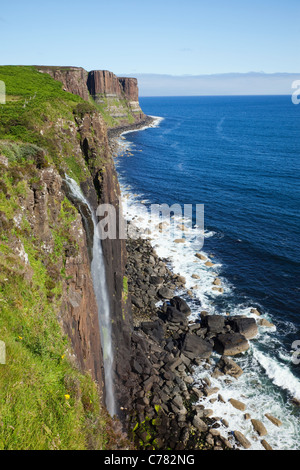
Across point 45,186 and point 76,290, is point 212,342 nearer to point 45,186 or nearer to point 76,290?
point 76,290

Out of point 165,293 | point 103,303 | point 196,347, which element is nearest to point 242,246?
point 165,293

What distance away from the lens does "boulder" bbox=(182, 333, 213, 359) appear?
30.3 m

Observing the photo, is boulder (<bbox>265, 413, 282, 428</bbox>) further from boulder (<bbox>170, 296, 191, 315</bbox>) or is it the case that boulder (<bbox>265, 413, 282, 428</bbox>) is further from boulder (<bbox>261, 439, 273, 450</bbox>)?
boulder (<bbox>170, 296, 191, 315</bbox>)

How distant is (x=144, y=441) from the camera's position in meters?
21.7

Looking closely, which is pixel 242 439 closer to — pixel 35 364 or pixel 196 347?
pixel 196 347

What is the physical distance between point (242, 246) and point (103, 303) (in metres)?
31.3

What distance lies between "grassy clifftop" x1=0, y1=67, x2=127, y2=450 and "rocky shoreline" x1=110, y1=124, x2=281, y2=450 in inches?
417

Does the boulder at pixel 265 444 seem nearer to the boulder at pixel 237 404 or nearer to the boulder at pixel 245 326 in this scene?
the boulder at pixel 237 404

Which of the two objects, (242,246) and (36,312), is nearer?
(36,312)

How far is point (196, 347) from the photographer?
30.8 m

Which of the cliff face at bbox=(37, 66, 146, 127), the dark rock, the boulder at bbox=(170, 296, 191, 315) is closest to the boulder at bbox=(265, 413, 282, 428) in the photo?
the boulder at bbox=(170, 296, 191, 315)

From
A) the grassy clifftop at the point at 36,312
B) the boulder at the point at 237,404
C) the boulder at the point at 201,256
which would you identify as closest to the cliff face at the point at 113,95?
the boulder at the point at 201,256
